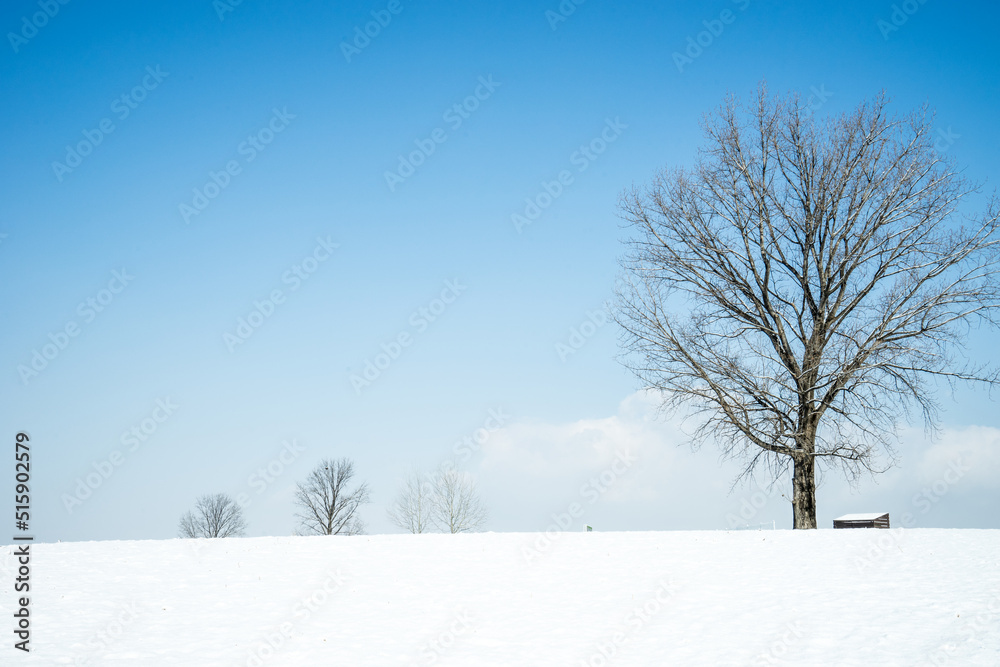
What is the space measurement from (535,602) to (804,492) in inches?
384

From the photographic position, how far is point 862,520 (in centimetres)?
2667

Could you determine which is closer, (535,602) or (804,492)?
(535,602)

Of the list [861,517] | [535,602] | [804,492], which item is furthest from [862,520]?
[535,602]

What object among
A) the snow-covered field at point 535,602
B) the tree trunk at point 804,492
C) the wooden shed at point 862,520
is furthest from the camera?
the wooden shed at point 862,520

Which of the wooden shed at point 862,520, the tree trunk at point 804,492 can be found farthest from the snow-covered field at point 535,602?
the wooden shed at point 862,520

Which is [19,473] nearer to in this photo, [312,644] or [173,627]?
[173,627]

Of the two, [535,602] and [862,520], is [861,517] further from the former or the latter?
[535,602]

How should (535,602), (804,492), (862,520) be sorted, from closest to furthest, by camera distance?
1. (535,602)
2. (804,492)
3. (862,520)

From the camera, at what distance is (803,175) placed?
19.1m

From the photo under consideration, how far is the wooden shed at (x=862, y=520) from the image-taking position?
86.2 ft

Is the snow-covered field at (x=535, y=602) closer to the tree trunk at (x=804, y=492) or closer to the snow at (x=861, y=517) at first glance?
the tree trunk at (x=804, y=492)

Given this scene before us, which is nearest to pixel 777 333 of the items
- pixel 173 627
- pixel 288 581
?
pixel 288 581

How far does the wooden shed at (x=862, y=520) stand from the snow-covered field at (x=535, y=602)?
37.9ft

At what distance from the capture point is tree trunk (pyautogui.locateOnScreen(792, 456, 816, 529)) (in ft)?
57.2
